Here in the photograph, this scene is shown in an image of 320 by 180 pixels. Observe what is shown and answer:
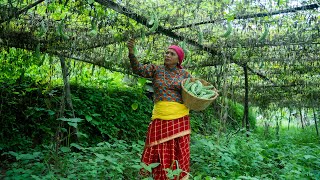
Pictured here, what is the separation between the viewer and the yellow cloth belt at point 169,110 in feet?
12.6

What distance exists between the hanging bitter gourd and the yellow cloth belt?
228mm

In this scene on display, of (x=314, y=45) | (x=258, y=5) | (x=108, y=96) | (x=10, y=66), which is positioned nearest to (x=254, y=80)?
(x=314, y=45)

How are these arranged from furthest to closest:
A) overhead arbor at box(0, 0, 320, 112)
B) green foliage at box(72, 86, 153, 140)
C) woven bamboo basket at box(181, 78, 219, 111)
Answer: green foliage at box(72, 86, 153, 140)
overhead arbor at box(0, 0, 320, 112)
woven bamboo basket at box(181, 78, 219, 111)

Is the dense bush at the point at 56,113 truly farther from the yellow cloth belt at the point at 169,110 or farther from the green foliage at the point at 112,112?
the yellow cloth belt at the point at 169,110

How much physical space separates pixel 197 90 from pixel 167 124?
1.66ft

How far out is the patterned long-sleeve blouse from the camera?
12.9 feet

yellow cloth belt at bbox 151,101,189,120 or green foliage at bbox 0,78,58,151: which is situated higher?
yellow cloth belt at bbox 151,101,189,120

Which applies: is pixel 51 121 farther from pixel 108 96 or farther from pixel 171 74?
pixel 171 74

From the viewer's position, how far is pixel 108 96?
23.7 feet

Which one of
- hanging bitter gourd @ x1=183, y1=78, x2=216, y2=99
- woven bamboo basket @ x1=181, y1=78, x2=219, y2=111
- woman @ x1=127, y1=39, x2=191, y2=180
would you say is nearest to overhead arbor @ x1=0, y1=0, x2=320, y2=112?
hanging bitter gourd @ x1=183, y1=78, x2=216, y2=99

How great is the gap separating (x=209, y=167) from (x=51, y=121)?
10.2 feet

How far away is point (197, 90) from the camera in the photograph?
3.85 meters

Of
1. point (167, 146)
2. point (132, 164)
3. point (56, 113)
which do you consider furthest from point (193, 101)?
point (56, 113)

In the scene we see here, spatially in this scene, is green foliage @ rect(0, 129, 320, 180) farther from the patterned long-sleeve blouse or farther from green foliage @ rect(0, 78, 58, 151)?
green foliage @ rect(0, 78, 58, 151)
